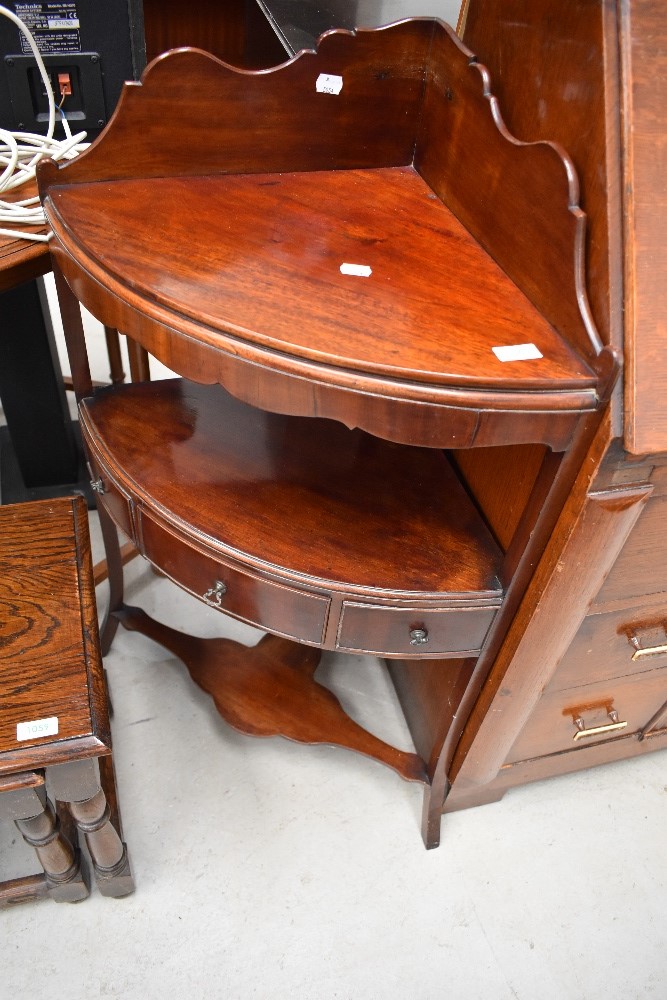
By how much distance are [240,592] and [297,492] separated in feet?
0.56

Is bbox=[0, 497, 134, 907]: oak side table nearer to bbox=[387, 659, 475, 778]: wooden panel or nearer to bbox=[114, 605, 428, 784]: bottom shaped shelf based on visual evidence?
bbox=[114, 605, 428, 784]: bottom shaped shelf

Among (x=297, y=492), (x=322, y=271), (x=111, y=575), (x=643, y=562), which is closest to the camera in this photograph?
(x=322, y=271)

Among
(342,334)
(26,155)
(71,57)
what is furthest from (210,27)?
(342,334)

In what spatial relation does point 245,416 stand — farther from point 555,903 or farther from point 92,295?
point 555,903

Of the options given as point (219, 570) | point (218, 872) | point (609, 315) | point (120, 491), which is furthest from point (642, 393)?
point (218, 872)

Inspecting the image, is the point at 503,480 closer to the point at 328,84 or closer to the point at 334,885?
the point at 328,84

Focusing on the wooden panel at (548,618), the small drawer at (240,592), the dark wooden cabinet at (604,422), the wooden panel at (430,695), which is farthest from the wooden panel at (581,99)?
the wooden panel at (430,695)

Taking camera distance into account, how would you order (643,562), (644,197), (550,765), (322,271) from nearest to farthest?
1. (644,197)
2. (322,271)
3. (643,562)
4. (550,765)

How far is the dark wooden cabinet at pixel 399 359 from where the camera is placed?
78 centimetres

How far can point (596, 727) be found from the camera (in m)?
1.34

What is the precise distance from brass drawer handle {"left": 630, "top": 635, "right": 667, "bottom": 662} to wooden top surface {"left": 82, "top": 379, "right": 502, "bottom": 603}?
0.29 meters

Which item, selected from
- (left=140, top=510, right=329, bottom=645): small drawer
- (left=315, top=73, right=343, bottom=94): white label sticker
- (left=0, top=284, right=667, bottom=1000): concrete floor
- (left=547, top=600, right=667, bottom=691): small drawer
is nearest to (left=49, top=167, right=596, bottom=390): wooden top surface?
(left=315, top=73, right=343, bottom=94): white label sticker

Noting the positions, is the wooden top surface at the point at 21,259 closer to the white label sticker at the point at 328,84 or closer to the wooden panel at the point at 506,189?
the white label sticker at the point at 328,84

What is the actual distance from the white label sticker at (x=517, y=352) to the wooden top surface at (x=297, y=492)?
339 millimetres
